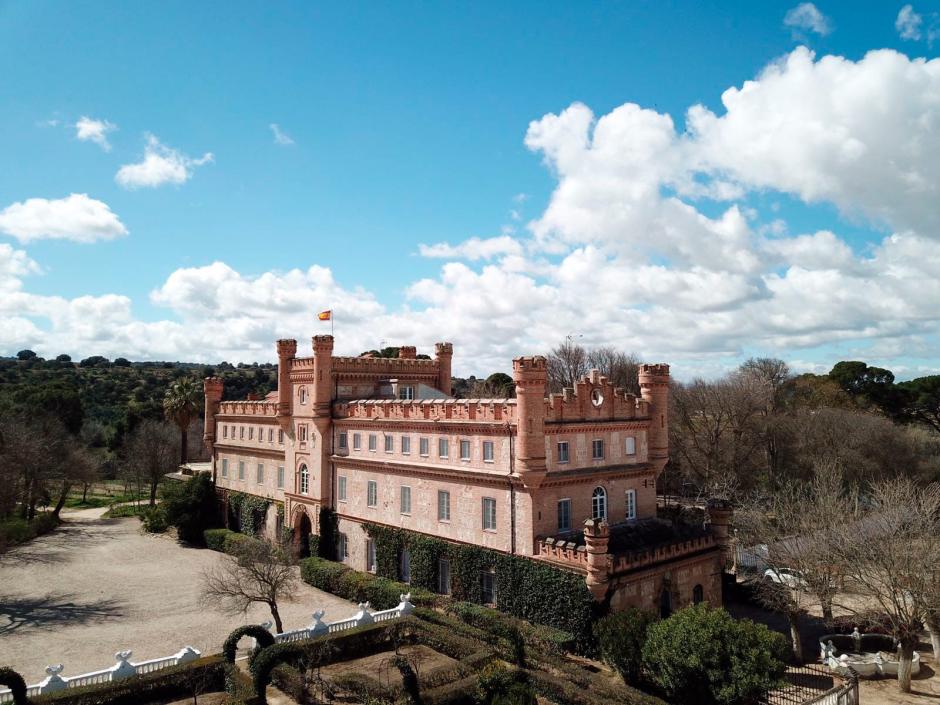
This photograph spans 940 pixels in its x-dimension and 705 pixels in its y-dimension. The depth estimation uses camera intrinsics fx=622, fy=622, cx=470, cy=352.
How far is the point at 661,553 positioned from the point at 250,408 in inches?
1222

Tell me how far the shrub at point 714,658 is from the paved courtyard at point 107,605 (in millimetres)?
15273

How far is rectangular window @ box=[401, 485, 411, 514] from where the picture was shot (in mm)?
31656

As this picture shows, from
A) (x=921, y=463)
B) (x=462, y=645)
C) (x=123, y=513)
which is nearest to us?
(x=462, y=645)

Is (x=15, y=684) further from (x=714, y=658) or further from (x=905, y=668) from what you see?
(x=905, y=668)

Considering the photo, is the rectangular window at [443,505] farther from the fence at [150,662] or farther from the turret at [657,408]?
the turret at [657,408]

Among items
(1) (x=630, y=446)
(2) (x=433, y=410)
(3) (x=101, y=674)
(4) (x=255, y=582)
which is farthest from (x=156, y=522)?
(1) (x=630, y=446)

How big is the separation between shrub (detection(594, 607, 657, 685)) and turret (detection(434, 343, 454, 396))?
20.1 m

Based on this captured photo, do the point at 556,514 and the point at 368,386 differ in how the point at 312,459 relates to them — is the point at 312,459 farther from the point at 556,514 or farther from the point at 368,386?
the point at 556,514

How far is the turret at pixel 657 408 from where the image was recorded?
102 feet

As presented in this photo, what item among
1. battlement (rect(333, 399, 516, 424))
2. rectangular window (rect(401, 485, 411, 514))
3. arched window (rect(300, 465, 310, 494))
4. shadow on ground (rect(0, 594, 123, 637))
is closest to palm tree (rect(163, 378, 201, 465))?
arched window (rect(300, 465, 310, 494))

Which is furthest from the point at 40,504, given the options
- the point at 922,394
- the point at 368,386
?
the point at 922,394

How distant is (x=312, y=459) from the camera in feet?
123

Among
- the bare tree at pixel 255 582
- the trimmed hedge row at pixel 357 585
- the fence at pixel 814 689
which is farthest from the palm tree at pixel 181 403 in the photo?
the fence at pixel 814 689

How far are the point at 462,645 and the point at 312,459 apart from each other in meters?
17.9
